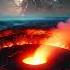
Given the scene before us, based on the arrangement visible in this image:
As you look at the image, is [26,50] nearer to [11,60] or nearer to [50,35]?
[11,60]

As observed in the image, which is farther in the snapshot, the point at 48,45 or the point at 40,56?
the point at 48,45

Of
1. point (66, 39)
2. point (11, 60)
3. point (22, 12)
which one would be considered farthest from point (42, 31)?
point (22, 12)

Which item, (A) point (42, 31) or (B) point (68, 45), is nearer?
(B) point (68, 45)

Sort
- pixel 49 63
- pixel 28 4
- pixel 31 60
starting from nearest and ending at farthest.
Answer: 1. pixel 49 63
2. pixel 31 60
3. pixel 28 4

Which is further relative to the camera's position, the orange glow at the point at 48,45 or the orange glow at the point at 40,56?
the orange glow at the point at 48,45

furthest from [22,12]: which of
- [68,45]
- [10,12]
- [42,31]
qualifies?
[68,45]

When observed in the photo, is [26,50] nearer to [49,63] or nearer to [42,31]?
[49,63]

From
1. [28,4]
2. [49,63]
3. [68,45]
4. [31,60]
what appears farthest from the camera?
[28,4]

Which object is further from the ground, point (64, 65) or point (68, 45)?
point (64, 65)

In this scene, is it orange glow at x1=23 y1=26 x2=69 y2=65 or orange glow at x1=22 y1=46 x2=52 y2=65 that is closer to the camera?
orange glow at x1=22 y1=46 x2=52 y2=65
